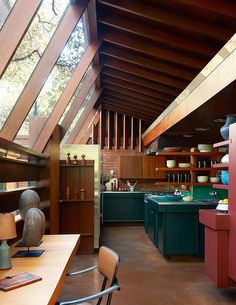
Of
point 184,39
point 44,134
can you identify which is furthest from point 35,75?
point 184,39

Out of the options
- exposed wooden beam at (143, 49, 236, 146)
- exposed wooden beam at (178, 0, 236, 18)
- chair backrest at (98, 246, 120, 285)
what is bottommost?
chair backrest at (98, 246, 120, 285)

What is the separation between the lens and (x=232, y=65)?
318 centimetres

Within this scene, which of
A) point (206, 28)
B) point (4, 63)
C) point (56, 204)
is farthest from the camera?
point (56, 204)

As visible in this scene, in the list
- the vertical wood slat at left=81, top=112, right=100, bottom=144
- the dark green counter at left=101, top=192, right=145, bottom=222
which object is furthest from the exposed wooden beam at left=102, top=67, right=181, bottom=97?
the dark green counter at left=101, top=192, right=145, bottom=222

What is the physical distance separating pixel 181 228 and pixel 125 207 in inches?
154

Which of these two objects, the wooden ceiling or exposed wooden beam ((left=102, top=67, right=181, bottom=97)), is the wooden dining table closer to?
the wooden ceiling

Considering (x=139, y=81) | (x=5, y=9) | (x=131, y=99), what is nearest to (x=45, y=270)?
(x=5, y=9)

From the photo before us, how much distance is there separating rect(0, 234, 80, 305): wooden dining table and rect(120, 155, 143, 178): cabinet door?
260 inches

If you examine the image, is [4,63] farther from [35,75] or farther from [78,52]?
[78,52]

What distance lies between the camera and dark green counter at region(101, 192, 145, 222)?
386 inches

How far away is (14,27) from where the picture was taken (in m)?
2.85

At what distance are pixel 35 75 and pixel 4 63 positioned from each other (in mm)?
1088

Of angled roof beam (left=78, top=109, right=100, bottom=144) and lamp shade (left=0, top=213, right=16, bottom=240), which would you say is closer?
lamp shade (left=0, top=213, right=16, bottom=240)

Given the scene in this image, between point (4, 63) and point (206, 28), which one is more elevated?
point (206, 28)
